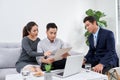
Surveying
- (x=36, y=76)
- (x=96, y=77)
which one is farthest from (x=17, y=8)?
(x=96, y=77)

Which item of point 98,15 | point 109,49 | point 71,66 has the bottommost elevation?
point 71,66

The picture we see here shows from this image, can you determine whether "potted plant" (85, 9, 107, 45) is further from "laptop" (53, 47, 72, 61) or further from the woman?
"laptop" (53, 47, 72, 61)

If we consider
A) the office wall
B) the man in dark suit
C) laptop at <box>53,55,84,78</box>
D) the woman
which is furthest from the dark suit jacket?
the office wall

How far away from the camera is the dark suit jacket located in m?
2.67

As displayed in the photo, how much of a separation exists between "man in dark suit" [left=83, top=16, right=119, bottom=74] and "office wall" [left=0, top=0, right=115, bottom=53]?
1.66 m

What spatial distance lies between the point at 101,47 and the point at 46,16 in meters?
1.88

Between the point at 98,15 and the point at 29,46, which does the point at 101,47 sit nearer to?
the point at 29,46

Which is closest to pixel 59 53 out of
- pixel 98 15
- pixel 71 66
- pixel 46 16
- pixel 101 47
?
pixel 71 66

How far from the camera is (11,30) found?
4.07 metres

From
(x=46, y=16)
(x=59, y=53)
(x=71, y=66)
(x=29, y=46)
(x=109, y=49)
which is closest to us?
(x=71, y=66)

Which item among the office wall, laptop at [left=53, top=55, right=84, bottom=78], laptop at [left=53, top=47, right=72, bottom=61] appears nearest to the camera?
laptop at [left=53, top=55, right=84, bottom=78]

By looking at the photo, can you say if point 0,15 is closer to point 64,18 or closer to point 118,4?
point 64,18

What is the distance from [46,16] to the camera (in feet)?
14.2

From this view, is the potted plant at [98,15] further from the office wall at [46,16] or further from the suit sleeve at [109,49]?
the suit sleeve at [109,49]
